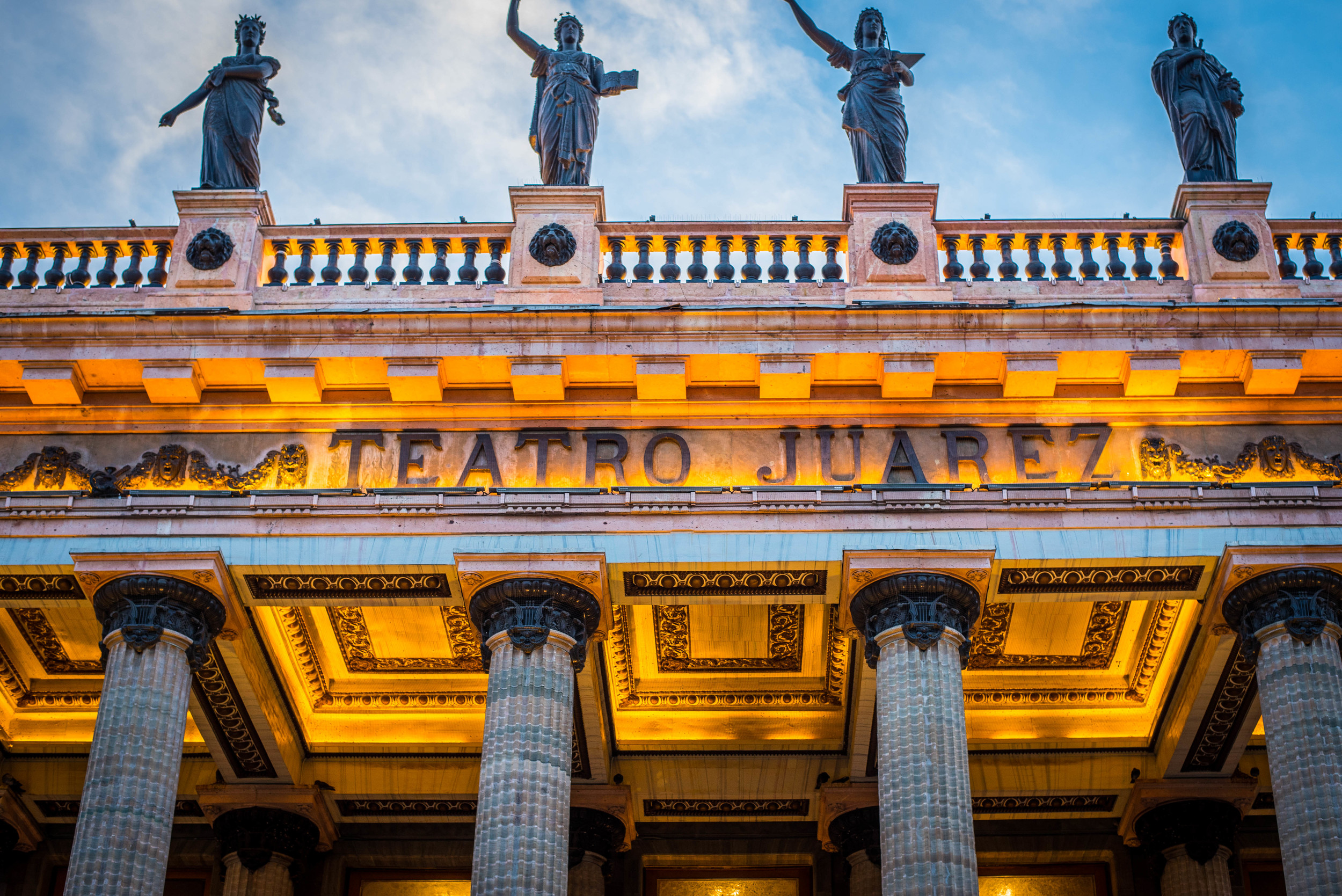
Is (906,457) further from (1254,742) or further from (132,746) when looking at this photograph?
(132,746)

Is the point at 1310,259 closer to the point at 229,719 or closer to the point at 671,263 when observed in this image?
the point at 671,263

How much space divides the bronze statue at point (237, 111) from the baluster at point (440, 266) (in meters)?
2.51

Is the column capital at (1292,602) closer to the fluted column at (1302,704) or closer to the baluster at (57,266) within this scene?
the fluted column at (1302,704)

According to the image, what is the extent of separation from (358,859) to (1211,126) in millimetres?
13506

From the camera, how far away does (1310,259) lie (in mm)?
18656

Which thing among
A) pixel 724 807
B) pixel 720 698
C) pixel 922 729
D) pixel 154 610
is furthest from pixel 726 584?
pixel 154 610

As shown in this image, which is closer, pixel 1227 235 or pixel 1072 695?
pixel 1227 235

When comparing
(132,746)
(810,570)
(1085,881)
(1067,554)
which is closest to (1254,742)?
(1085,881)

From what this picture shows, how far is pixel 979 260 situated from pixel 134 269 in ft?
31.3

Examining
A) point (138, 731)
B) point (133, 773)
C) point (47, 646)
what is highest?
point (47, 646)

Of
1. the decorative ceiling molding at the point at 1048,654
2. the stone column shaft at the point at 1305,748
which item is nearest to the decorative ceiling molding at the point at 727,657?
the decorative ceiling molding at the point at 1048,654

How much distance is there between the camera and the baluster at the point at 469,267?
18734 mm

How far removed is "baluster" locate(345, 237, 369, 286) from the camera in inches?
741

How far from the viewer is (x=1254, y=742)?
65.5ft
